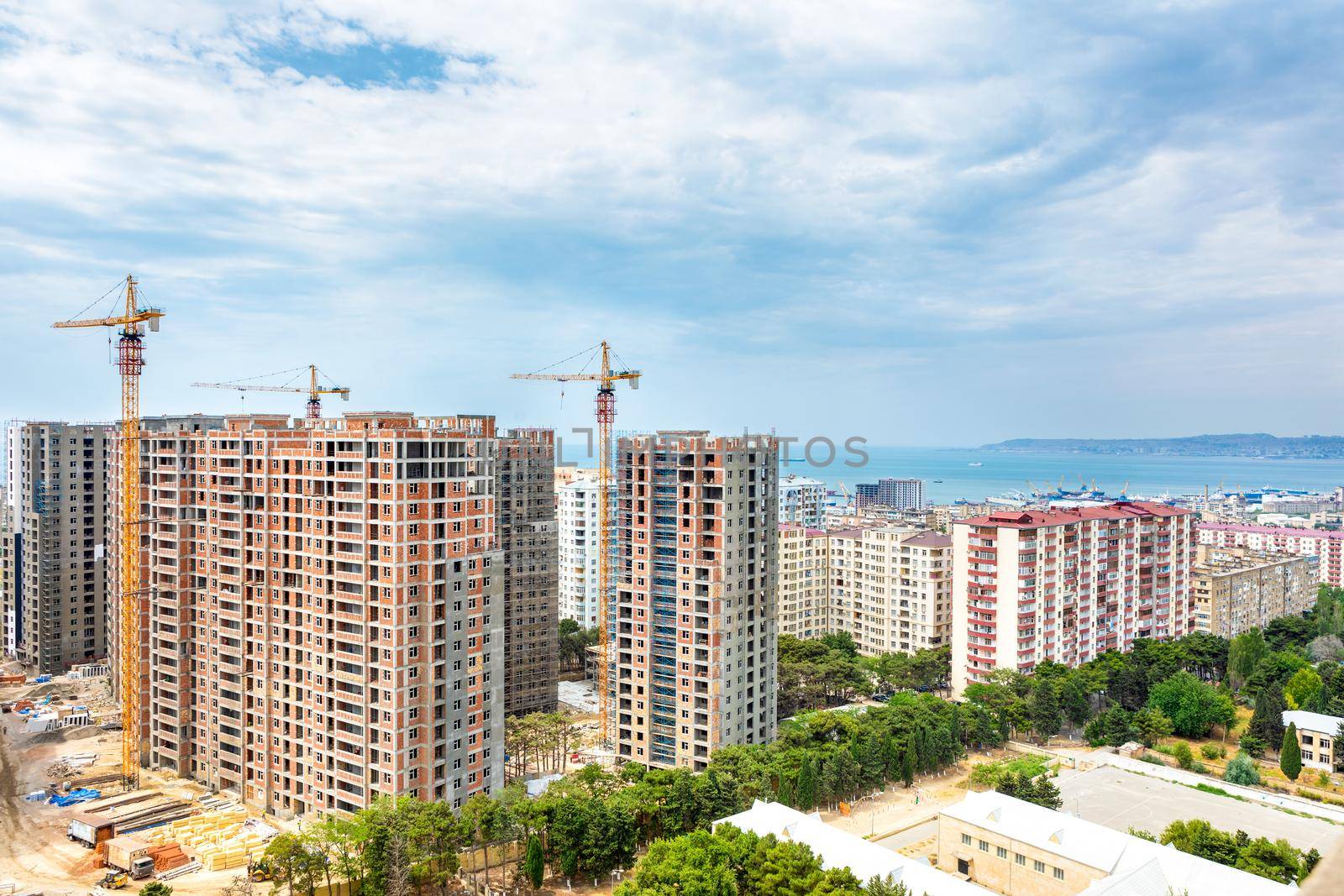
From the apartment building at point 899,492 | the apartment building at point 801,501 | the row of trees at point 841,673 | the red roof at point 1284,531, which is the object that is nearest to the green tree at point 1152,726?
the row of trees at point 841,673

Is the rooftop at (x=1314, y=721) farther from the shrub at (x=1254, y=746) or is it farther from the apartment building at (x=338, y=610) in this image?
the apartment building at (x=338, y=610)

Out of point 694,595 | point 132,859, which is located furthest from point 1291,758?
point 132,859

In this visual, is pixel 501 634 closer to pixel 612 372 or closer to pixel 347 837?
pixel 347 837

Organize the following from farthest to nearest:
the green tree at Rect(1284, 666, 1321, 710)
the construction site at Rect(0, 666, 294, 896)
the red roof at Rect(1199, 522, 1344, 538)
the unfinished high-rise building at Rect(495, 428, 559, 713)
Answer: the red roof at Rect(1199, 522, 1344, 538) → the unfinished high-rise building at Rect(495, 428, 559, 713) → the green tree at Rect(1284, 666, 1321, 710) → the construction site at Rect(0, 666, 294, 896)

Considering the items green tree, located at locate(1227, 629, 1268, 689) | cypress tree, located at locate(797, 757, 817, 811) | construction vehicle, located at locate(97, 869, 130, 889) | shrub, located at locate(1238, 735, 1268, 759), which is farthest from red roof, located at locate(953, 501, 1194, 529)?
construction vehicle, located at locate(97, 869, 130, 889)

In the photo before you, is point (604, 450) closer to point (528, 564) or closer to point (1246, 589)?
point (528, 564)

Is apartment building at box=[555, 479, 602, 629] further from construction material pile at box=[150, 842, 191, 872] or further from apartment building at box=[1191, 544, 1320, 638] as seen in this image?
apartment building at box=[1191, 544, 1320, 638]

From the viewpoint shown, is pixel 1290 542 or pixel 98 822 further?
pixel 1290 542
